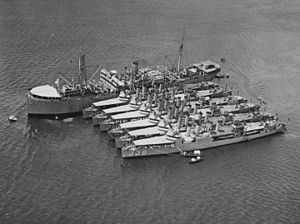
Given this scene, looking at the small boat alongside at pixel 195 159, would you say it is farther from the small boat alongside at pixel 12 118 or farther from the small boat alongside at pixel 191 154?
the small boat alongside at pixel 12 118

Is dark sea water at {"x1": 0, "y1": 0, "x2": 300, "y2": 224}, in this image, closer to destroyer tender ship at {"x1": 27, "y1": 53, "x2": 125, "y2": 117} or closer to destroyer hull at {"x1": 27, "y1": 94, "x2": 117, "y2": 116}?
destroyer hull at {"x1": 27, "y1": 94, "x2": 117, "y2": 116}

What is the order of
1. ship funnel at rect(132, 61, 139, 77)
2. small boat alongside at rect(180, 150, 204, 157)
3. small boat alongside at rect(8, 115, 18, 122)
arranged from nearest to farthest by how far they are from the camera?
small boat alongside at rect(180, 150, 204, 157) < small boat alongside at rect(8, 115, 18, 122) < ship funnel at rect(132, 61, 139, 77)

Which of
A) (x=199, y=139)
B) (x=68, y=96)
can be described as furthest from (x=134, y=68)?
(x=199, y=139)

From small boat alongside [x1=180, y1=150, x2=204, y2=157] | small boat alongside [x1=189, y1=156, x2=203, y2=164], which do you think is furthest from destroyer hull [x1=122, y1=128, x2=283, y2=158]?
small boat alongside [x1=189, y1=156, x2=203, y2=164]

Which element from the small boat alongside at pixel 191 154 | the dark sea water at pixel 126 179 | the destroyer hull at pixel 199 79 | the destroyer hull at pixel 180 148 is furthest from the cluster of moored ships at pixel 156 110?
the dark sea water at pixel 126 179

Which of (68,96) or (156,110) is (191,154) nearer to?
(156,110)

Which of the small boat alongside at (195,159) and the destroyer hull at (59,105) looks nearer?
the small boat alongside at (195,159)

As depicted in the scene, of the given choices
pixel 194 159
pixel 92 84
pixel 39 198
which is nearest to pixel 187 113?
pixel 194 159
